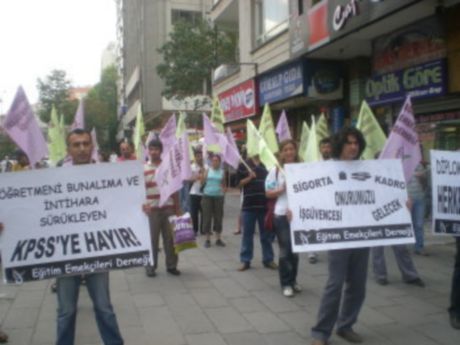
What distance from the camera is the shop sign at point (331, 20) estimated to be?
985cm

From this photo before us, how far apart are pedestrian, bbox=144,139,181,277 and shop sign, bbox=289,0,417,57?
16.6ft

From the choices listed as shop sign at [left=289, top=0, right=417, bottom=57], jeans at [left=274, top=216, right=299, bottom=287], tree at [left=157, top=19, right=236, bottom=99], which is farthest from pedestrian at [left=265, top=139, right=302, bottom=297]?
tree at [left=157, top=19, right=236, bottom=99]

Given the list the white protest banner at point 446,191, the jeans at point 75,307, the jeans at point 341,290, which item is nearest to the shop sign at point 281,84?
the white protest banner at point 446,191

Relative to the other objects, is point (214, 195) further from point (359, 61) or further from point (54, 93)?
point (54, 93)

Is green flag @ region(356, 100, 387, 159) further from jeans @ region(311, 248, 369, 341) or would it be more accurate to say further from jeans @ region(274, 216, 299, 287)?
jeans @ region(311, 248, 369, 341)

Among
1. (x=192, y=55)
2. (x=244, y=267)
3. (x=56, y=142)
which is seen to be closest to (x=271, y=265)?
(x=244, y=267)

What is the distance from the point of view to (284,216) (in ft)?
20.3

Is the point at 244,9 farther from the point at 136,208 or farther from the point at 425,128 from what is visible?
the point at 136,208

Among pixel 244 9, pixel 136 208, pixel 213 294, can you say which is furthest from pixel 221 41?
pixel 136 208

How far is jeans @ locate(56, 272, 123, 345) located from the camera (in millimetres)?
3881

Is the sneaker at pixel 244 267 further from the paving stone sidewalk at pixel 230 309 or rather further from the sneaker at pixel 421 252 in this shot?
the sneaker at pixel 421 252

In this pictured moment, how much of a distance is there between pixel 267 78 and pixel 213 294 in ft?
38.4

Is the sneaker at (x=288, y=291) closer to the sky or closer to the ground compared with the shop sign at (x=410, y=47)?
closer to the ground

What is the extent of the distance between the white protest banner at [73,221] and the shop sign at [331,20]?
7020 millimetres
